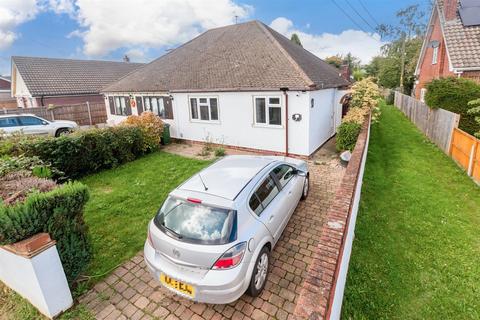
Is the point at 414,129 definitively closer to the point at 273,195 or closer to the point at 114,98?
the point at 273,195

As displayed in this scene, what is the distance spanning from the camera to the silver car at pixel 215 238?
3.19 metres

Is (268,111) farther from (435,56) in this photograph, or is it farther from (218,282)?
(435,56)

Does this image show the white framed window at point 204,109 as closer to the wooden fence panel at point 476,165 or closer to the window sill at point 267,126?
the window sill at point 267,126

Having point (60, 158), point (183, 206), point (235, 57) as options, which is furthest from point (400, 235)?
point (235, 57)

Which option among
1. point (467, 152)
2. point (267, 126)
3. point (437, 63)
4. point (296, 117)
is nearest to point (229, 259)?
point (296, 117)

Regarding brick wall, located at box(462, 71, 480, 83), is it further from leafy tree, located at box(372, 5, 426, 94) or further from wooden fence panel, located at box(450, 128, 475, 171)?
leafy tree, located at box(372, 5, 426, 94)

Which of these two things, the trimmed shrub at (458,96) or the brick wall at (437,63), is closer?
the trimmed shrub at (458,96)

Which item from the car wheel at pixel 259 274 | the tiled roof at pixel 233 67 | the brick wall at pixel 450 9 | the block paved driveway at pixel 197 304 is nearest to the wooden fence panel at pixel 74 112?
the tiled roof at pixel 233 67

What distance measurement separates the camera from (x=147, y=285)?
A: 13.3 ft

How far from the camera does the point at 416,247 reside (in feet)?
16.3

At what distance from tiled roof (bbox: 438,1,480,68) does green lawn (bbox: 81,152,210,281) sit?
1412cm

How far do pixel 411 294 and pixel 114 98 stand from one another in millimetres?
18002

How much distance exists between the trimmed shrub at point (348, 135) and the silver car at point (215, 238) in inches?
270

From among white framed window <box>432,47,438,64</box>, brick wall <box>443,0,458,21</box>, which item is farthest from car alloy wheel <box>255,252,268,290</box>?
white framed window <box>432,47,438,64</box>
